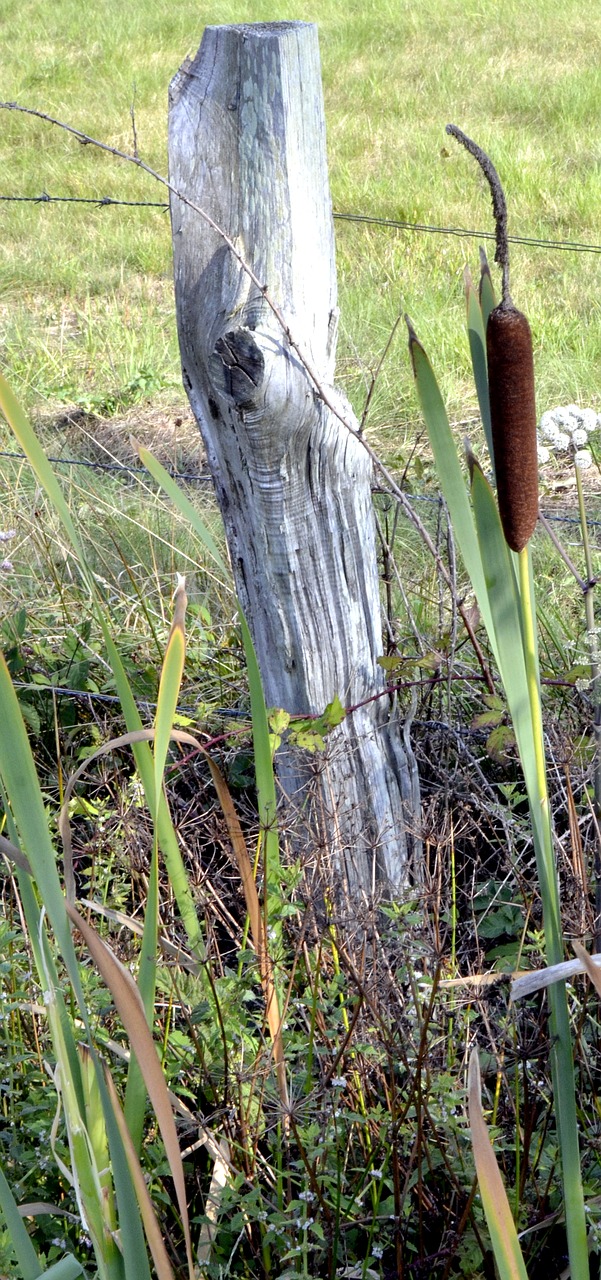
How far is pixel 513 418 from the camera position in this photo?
78 cm

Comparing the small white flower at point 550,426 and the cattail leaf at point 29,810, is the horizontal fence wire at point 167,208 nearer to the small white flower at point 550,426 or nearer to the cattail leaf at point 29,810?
the small white flower at point 550,426

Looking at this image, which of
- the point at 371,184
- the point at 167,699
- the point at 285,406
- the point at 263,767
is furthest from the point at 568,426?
the point at 371,184

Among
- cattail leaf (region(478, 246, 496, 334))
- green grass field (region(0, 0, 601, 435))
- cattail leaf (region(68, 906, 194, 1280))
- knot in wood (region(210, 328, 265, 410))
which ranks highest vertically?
green grass field (region(0, 0, 601, 435))

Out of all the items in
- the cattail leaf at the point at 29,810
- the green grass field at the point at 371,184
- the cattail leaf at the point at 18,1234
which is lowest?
the cattail leaf at the point at 18,1234

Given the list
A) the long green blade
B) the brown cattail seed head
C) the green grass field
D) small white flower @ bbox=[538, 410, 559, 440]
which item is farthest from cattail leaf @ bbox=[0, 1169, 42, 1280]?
the green grass field

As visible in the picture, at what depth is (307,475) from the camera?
173 cm

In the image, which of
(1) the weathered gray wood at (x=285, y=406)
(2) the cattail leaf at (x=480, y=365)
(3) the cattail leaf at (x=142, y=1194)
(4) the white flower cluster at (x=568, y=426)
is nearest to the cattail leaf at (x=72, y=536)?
(3) the cattail leaf at (x=142, y=1194)

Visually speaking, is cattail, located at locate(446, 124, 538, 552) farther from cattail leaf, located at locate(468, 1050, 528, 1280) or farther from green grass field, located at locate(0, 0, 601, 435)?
green grass field, located at locate(0, 0, 601, 435)

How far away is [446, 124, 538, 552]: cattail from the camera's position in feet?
2.51

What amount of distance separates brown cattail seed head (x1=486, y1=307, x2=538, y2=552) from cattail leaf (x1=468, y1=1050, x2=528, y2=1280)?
0.40m

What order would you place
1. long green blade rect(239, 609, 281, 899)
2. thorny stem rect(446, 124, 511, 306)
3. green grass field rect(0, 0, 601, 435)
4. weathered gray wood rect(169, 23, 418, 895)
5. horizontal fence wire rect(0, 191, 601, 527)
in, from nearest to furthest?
thorny stem rect(446, 124, 511, 306) < long green blade rect(239, 609, 281, 899) < weathered gray wood rect(169, 23, 418, 895) < horizontal fence wire rect(0, 191, 601, 527) < green grass field rect(0, 0, 601, 435)

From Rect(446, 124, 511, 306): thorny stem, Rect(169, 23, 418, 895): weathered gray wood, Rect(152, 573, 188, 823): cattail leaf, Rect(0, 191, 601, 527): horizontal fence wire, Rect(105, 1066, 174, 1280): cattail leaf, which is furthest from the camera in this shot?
Rect(0, 191, 601, 527): horizontal fence wire

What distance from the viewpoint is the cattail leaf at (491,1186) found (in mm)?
731

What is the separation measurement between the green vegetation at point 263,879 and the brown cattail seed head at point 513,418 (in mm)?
25
